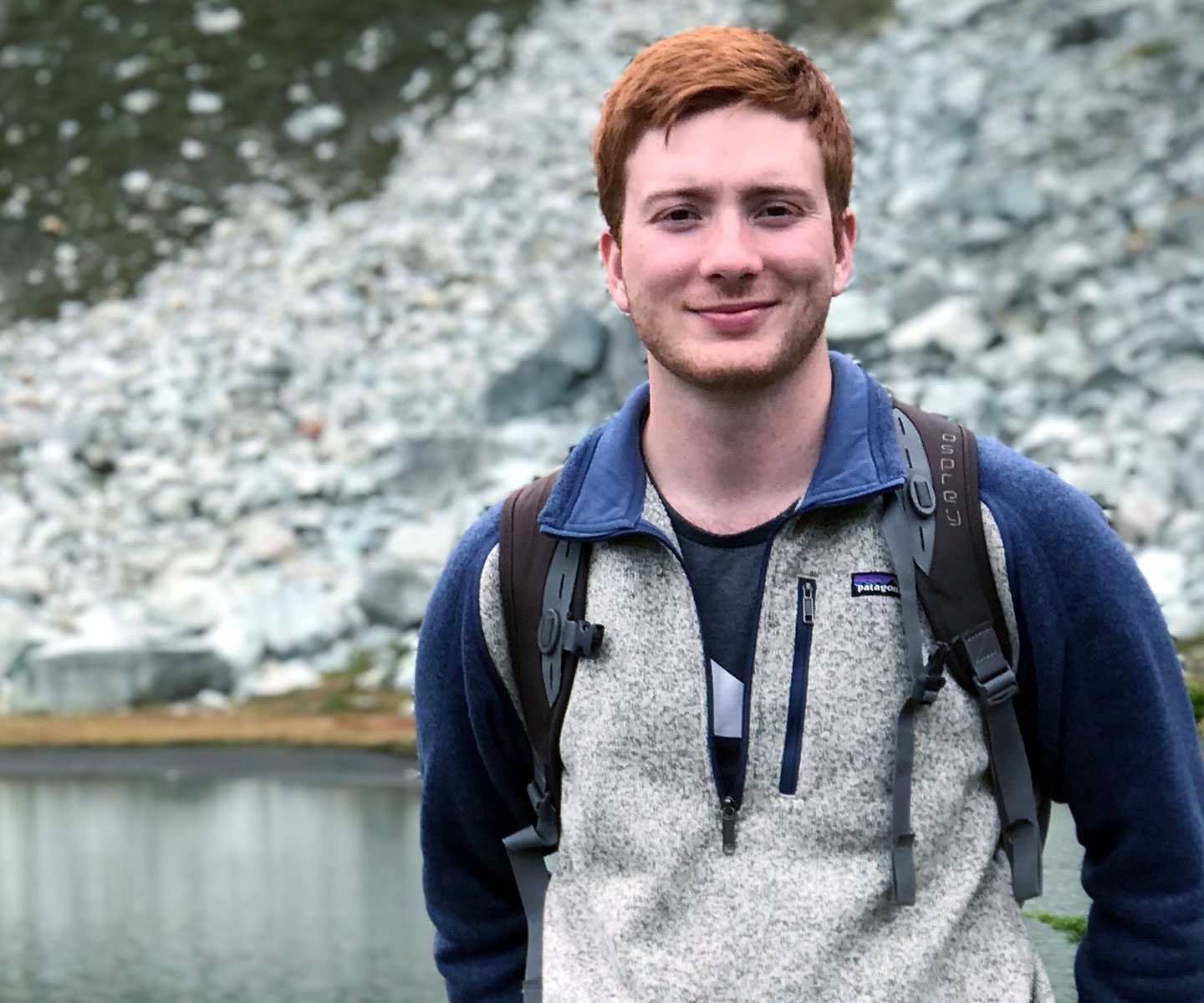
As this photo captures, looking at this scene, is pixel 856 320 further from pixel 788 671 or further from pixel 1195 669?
pixel 788 671

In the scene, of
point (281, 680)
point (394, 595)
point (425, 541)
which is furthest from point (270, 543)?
point (281, 680)

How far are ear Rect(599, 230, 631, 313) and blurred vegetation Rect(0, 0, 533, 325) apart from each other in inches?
906

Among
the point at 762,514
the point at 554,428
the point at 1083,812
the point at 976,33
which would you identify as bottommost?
the point at 1083,812

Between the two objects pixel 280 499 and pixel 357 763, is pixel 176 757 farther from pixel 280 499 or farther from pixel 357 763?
pixel 280 499

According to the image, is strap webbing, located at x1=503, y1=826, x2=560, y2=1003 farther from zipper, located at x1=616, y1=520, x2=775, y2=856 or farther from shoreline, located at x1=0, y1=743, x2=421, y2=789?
shoreline, located at x1=0, y1=743, x2=421, y2=789

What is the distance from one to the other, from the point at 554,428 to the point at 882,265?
13.5 ft

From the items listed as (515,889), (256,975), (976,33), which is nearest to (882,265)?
(976,33)

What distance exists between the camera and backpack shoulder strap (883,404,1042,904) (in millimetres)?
2453

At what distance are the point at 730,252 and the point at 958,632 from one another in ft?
1.93

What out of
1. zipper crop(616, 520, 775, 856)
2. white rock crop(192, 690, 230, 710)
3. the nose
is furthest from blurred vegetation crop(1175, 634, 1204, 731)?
white rock crop(192, 690, 230, 710)

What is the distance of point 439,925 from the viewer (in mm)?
3045

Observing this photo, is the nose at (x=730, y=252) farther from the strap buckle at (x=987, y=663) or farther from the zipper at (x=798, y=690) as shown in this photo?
the strap buckle at (x=987, y=663)

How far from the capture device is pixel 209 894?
9.86 metres

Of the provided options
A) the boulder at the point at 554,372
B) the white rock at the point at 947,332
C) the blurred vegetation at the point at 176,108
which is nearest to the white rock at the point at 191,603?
the boulder at the point at 554,372
